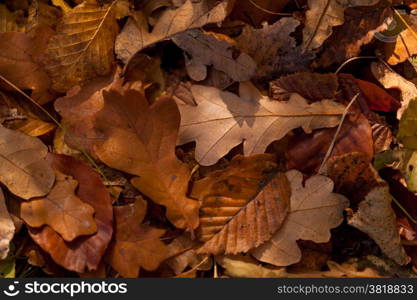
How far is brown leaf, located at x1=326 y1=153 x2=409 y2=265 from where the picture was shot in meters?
1.63

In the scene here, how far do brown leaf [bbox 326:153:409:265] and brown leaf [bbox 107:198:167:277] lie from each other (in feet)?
1.78

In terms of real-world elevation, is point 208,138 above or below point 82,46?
below

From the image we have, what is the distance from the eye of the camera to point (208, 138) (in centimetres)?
170

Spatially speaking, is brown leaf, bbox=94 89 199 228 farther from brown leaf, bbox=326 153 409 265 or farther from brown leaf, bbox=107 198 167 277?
brown leaf, bbox=326 153 409 265

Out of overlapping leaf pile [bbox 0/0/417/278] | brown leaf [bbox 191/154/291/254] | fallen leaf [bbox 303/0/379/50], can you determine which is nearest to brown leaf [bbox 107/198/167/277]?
overlapping leaf pile [bbox 0/0/417/278]

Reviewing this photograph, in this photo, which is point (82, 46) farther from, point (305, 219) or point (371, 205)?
point (371, 205)

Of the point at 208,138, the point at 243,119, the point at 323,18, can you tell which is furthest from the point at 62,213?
the point at 323,18

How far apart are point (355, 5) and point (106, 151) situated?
34.3 inches

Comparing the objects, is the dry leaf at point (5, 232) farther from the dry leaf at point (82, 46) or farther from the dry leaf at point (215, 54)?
the dry leaf at point (215, 54)

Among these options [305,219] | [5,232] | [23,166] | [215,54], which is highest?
[215,54]

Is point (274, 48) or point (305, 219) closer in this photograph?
point (305, 219)

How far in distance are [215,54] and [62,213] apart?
0.65m

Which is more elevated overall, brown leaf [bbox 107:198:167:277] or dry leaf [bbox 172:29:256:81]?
dry leaf [bbox 172:29:256:81]

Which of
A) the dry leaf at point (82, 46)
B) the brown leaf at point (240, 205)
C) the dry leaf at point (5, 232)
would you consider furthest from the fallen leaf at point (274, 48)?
the dry leaf at point (5, 232)
